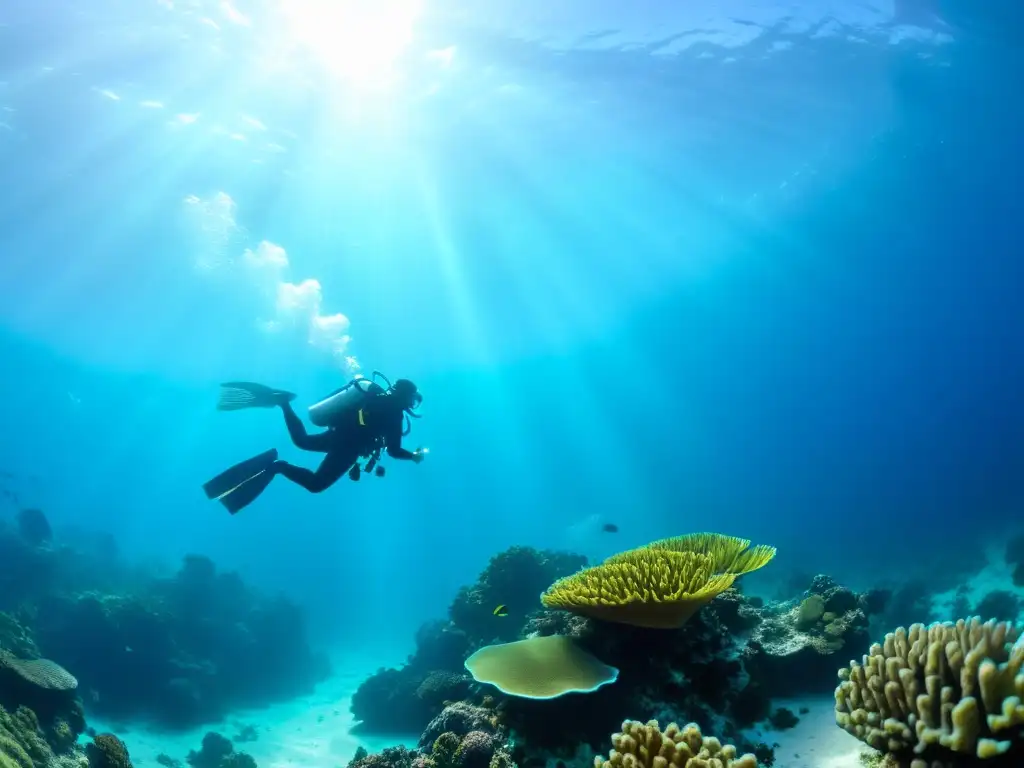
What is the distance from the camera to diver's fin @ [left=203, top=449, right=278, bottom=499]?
823 cm

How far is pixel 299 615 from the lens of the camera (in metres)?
28.6

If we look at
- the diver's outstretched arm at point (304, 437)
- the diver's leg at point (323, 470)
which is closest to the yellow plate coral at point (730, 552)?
the diver's leg at point (323, 470)

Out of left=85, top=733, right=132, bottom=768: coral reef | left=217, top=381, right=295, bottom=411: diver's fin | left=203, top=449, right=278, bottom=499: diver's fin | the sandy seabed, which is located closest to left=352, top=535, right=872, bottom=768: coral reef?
the sandy seabed

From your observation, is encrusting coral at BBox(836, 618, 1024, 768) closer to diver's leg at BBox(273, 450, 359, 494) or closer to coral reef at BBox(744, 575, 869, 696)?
coral reef at BBox(744, 575, 869, 696)

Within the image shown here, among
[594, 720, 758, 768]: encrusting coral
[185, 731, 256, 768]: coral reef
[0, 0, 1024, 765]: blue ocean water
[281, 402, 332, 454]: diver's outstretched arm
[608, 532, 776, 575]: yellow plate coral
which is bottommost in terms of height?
[185, 731, 256, 768]: coral reef

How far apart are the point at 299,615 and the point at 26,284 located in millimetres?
45180

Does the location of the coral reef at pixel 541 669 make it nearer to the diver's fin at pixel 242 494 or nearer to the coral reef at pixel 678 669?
the coral reef at pixel 678 669

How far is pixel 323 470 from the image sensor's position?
896cm

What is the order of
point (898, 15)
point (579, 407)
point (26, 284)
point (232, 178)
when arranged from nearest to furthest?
1. point (898, 15)
2. point (232, 178)
3. point (26, 284)
4. point (579, 407)

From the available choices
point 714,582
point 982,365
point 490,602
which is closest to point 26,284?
point 490,602

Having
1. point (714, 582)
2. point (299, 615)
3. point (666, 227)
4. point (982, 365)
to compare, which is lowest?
point (714, 582)

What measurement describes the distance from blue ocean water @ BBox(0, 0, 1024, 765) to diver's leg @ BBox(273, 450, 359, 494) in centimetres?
565

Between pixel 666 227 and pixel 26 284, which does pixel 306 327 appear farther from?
pixel 666 227

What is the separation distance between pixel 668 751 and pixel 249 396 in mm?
8878
